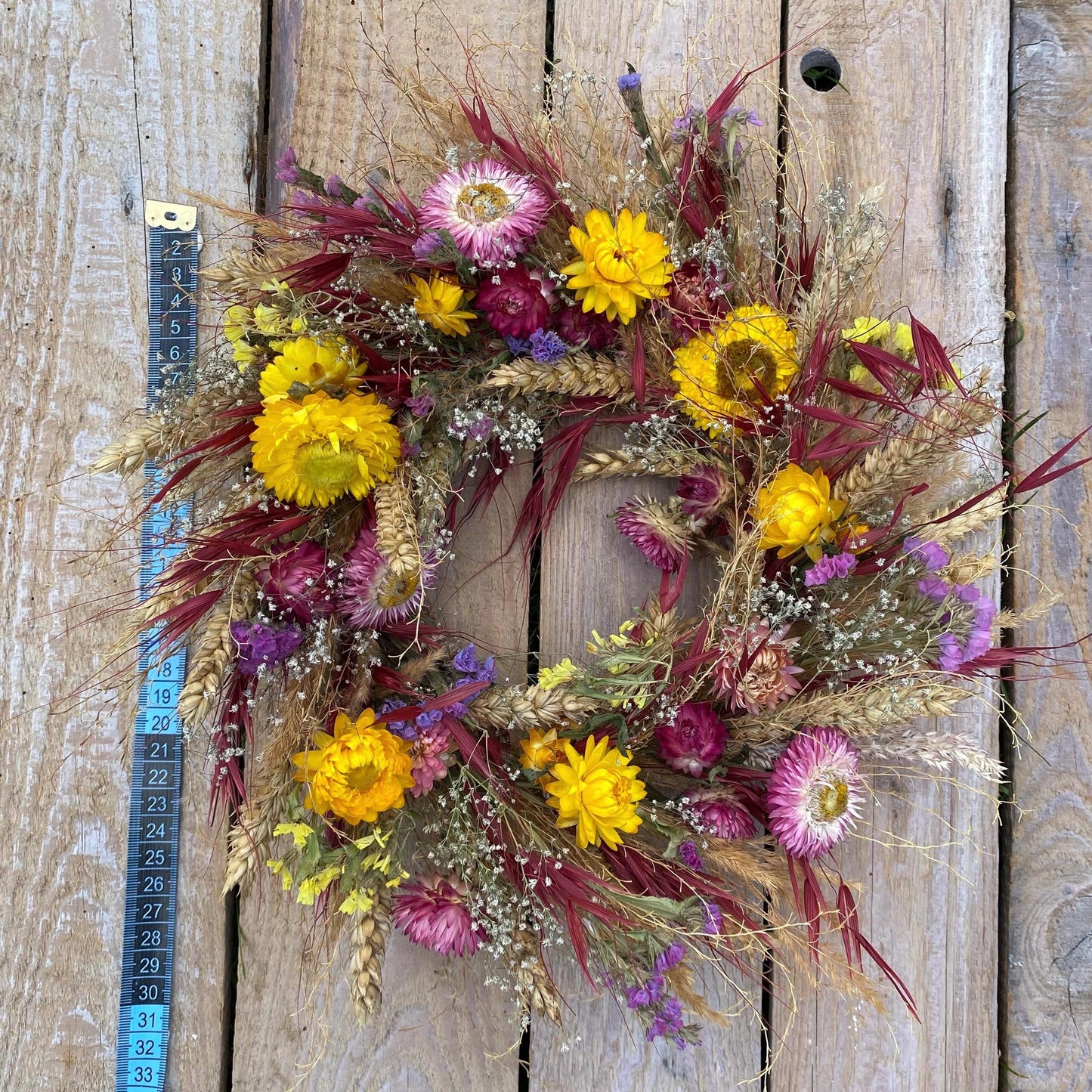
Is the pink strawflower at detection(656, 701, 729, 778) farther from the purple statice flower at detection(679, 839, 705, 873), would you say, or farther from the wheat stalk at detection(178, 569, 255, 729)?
the wheat stalk at detection(178, 569, 255, 729)

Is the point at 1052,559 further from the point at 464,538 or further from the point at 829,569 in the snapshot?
the point at 464,538

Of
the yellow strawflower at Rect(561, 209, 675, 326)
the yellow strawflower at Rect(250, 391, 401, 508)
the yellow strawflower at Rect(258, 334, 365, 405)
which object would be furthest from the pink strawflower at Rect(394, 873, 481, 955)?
the yellow strawflower at Rect(561, 209, 675, 326)

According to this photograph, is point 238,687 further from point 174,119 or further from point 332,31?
point 332,31

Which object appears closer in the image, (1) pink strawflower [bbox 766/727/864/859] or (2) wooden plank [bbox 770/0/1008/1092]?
(1) pink strawflower [bbox 766/727/864/859]

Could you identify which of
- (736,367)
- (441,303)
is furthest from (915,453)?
(441,303)

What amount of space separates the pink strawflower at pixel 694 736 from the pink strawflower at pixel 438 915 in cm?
36

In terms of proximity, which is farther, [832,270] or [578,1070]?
[578,1070]

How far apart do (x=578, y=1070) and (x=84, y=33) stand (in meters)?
1.88

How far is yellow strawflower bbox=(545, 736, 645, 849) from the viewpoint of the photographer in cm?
108

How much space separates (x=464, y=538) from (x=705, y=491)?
15.4 inches

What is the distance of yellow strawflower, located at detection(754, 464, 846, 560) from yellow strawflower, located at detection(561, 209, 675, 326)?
31cm

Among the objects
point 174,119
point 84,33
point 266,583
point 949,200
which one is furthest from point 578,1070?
point 84,33

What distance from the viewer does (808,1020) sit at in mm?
1338

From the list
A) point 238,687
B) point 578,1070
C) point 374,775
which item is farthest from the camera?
point 578,1070
